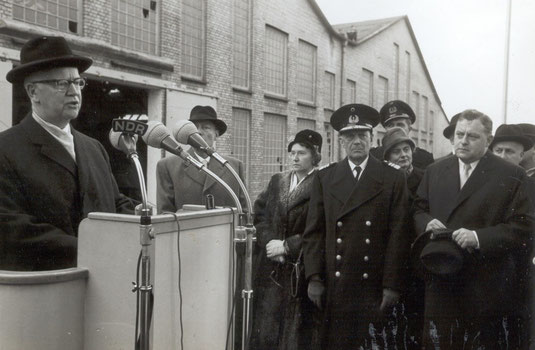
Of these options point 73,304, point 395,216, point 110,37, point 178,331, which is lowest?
point 178,331

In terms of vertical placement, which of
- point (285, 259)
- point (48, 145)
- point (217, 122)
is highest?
point (217, 122)

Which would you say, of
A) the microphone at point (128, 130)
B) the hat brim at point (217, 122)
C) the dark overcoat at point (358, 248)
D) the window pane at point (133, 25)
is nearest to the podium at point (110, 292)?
the microphone at point (128, 130)

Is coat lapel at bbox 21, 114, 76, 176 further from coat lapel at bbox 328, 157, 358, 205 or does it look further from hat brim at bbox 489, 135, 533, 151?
hat brim at bbox 489, 135, 533, 151

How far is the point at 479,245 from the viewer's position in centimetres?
311

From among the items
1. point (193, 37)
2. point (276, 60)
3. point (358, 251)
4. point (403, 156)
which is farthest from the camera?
point (276, 60)

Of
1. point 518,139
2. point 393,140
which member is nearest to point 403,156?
point 393,140

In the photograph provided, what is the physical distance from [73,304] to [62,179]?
1014 mm

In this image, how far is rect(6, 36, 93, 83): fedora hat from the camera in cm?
297

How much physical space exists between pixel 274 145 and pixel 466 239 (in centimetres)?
1286

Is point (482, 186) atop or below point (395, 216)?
atop

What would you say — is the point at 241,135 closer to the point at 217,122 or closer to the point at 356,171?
the point at 217,122

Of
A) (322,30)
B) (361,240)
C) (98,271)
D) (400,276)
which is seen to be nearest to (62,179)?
(98,271)

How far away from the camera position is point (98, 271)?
86.7 inches

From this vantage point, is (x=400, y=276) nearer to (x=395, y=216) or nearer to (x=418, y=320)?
(x=395, y=216)
